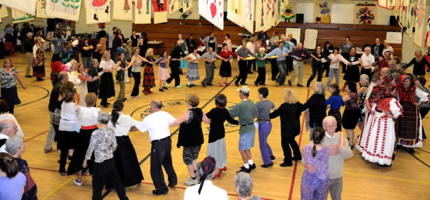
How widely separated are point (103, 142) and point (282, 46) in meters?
10.7

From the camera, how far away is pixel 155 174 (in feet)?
21.9

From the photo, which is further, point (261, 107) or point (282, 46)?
point (282, 46)

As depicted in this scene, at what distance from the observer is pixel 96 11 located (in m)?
8.70

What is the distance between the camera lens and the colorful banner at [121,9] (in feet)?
31.7

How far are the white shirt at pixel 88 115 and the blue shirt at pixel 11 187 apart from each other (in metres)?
2.55

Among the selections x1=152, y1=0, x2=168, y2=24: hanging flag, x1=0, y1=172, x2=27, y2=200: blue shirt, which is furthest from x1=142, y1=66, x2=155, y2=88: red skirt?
x1=0, y1=172, x2=27, y2=200: blue shirt

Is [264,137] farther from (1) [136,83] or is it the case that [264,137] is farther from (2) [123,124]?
(1) [136,83]

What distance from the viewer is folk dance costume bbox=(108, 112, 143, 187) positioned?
6.45m

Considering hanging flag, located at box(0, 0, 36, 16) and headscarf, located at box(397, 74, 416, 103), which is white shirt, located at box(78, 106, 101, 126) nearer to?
hanging flag, located at box(0, 0, 36, 16)

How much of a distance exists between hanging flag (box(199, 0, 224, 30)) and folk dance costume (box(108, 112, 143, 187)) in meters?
1.93

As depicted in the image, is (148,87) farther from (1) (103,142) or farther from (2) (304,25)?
(2) (304,25)

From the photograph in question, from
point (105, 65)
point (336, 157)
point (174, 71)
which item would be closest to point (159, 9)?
point (105, 65)

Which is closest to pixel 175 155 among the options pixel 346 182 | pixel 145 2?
pixel 346 182

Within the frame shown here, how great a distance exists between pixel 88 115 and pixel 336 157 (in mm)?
3737
